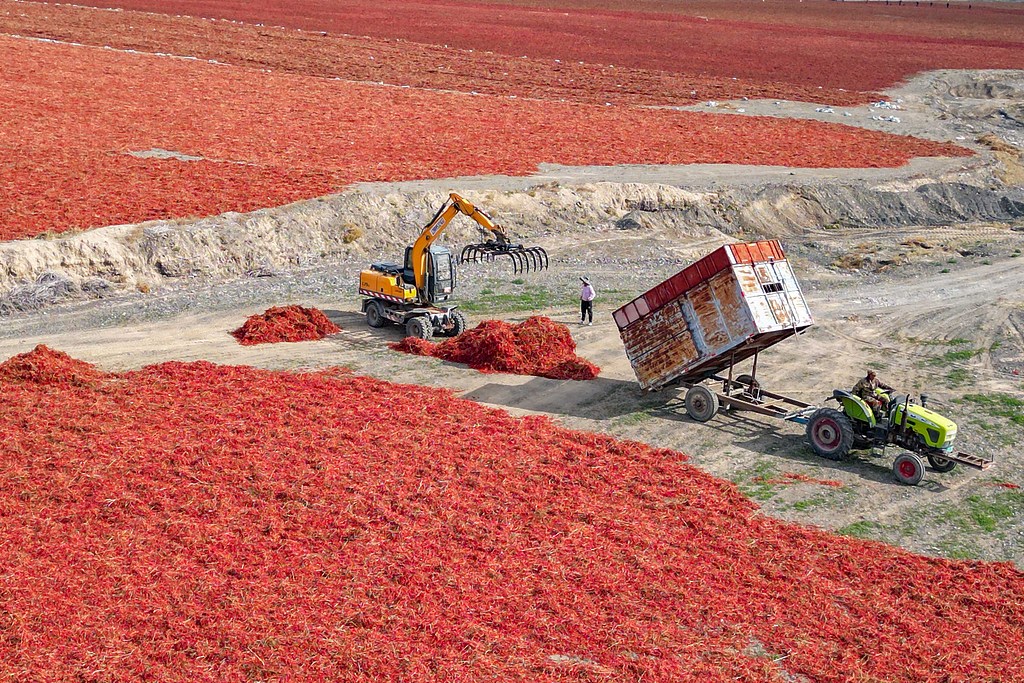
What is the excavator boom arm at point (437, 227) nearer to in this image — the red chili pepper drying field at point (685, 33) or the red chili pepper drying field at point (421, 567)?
the red chili pepper drying field at point (421, 567)

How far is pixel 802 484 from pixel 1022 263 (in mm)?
22066

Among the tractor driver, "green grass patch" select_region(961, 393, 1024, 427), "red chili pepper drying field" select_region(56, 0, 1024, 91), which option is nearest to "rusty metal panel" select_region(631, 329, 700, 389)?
the tractor driver

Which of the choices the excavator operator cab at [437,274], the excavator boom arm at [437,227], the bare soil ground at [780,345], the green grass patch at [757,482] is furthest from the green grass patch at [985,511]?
Result: the excavator operator cab at [437,274]

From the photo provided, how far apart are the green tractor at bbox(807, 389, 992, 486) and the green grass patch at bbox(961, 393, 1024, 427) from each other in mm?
3150

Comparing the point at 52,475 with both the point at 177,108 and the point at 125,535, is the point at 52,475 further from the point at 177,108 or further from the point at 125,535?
the point at 177,108

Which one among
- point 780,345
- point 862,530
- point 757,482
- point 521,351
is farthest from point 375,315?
point 862,530

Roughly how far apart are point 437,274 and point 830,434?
1181 centimetres

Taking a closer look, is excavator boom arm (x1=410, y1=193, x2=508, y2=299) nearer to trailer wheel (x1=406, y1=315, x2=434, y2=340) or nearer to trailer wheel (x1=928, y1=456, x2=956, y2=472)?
trailer wheel (x1=406, y1=315, x2=434, y2=340)

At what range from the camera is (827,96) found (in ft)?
241

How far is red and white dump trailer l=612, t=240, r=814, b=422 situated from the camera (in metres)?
21.8

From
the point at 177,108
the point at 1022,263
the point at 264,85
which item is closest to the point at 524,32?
the point at 264,85

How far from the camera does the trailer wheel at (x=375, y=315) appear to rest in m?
28.6

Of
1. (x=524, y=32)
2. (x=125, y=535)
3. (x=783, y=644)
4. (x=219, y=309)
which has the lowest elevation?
(x=783, y=644)

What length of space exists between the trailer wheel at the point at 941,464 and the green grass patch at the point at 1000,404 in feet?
13.1
